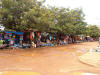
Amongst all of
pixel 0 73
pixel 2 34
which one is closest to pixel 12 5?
pixel 2 34

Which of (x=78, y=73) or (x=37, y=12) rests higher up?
(x=37, y=12)

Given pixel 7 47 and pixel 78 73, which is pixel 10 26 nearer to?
pixel 7 47

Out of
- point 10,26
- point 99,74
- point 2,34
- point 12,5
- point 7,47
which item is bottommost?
point 99,74

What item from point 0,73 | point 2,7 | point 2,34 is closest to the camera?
point 0,73

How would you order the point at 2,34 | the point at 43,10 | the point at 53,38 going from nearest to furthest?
the point at 2,34 < the point at 43,10 < the point at 53,38

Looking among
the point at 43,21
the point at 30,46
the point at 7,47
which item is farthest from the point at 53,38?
the point at 7,47

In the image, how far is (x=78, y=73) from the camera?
5324mm

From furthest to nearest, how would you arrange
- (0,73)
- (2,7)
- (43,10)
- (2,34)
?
1. (43,10)
2. (2,7)
3. (2,34)
4. (0,73)

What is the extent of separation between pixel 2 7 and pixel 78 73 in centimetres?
1219

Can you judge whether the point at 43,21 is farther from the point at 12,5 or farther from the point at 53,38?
the point at 53,38

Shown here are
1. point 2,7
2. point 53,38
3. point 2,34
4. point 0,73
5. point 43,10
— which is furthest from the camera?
point 53,38

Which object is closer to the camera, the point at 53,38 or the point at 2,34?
the point at 2,34

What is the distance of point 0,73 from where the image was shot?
508cm

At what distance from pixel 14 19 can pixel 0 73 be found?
30.8 feet
